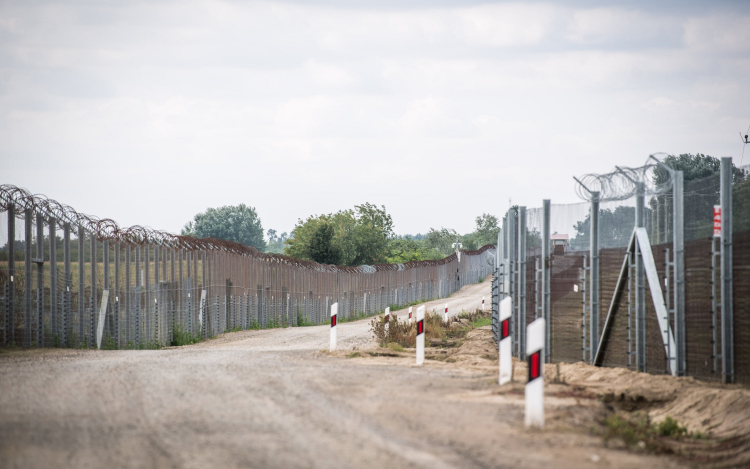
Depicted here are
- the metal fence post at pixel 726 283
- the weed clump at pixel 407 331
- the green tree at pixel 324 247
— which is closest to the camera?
the metal fence post at pixel 726 283

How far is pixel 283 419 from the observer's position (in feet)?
26.3

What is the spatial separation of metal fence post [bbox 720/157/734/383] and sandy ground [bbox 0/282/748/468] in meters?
2.23

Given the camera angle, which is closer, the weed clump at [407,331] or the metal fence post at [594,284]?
the metal fence post at [594,284]

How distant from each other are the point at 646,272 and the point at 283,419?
6756 millimetres

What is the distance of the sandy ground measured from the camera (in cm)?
648

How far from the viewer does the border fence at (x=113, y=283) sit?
A: 57.0 feet

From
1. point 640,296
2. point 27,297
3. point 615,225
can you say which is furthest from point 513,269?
A: point 27,297

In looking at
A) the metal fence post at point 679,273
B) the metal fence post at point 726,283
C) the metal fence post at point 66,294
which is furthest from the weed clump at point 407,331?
the metal fence post at point 726,283

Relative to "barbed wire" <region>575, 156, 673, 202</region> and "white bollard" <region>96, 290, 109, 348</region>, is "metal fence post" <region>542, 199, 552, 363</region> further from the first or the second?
"white bollard" <region>96, 290, 109, 348</region>

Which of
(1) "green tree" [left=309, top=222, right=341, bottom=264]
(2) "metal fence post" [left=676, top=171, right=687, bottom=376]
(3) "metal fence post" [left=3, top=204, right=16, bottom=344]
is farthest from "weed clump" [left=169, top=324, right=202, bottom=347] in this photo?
(1) "green tree" [left=309, top=222, right=341, bottom=264]

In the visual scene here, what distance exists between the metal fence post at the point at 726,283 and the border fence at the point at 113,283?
45.7 feet

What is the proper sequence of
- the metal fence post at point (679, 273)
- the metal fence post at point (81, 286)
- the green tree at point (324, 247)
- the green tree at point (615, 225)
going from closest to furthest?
1. the metal fence post at point (679, 273)
2. the green tree at point (615, 225)
3. the metal fence post at point (81, 286)
4. the green tree at point (324, 247)

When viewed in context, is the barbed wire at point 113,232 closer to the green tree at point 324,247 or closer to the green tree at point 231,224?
the green tree at point 324,247

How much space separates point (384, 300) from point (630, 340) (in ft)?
121
